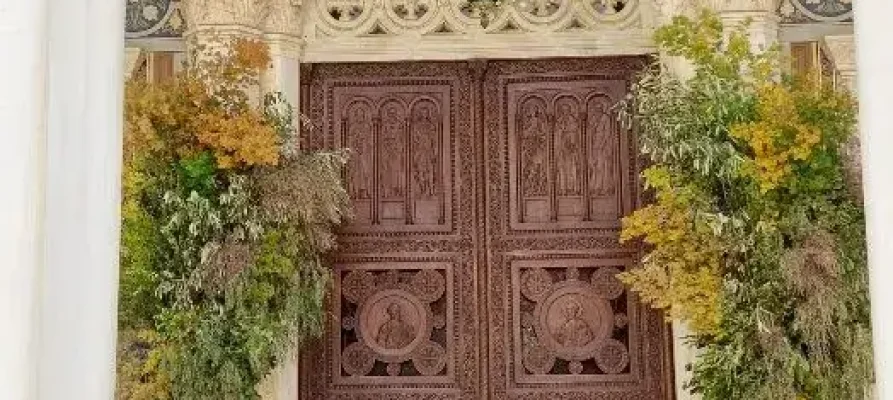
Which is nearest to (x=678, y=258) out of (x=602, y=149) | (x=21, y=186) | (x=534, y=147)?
(x=602, y=149)

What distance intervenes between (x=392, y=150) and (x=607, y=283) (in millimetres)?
1373

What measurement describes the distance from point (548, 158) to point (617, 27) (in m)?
0.81

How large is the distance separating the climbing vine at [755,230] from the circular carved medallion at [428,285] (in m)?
1.27

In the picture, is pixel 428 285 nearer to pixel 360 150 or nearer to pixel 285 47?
pixel 360 150

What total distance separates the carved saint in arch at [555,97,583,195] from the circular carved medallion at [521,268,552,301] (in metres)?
0.45

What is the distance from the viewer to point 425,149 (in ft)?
22.5

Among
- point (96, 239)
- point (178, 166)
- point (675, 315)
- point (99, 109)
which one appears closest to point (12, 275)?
point (96, 239)

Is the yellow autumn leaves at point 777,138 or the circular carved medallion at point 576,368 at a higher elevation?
the yellow autumn leaves at point 777,138

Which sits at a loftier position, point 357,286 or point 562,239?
point 562,239

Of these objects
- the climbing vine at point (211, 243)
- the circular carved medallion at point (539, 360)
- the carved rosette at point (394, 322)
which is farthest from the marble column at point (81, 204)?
the circular carved medallion at point (539, 360)

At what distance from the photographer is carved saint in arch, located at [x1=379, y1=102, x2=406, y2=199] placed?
6.79 meters

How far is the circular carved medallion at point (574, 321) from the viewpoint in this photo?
6645mm

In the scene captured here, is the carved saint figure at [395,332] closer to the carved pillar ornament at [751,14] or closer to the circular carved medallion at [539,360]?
the circular carved medallion at [539,360]

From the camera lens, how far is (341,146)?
269 inches
